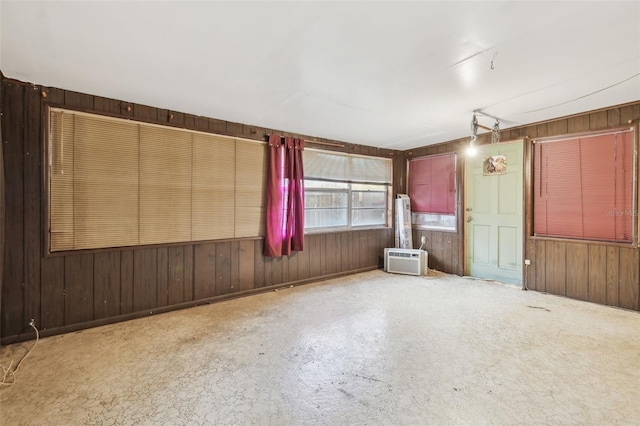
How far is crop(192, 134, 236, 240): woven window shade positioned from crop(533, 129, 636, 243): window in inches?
169

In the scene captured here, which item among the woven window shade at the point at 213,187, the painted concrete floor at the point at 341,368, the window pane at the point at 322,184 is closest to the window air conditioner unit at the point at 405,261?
the window pane at the point at 322,184

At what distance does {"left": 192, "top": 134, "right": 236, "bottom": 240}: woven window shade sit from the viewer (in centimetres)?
365

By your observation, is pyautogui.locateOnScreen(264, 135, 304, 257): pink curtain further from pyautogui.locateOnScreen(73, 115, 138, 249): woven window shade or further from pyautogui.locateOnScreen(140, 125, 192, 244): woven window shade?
pyautogui.locateOnScreen(73, 115, 138, 249): woven window shade

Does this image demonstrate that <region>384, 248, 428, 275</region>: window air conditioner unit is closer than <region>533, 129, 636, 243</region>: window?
No

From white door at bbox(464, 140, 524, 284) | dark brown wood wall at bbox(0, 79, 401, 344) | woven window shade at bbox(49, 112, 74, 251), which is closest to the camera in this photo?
dark brown wood wall at bbox(0, 79, 401, 344)

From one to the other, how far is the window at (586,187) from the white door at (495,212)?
0.28 meters

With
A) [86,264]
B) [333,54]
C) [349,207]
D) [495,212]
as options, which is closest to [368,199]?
[349,207]

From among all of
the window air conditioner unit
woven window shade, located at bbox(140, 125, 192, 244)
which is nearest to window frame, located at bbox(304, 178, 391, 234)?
the window air conditioner unit

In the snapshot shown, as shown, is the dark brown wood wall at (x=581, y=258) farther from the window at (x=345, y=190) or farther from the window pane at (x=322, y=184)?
the window pane at (x=322, y=184)

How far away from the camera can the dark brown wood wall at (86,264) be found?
267 centimetres

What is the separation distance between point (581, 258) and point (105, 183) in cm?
570

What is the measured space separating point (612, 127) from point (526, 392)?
3431 mm

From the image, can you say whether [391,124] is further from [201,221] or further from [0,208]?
[0,208]

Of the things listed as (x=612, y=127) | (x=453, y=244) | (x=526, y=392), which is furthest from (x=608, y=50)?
(x=453, y=244)
